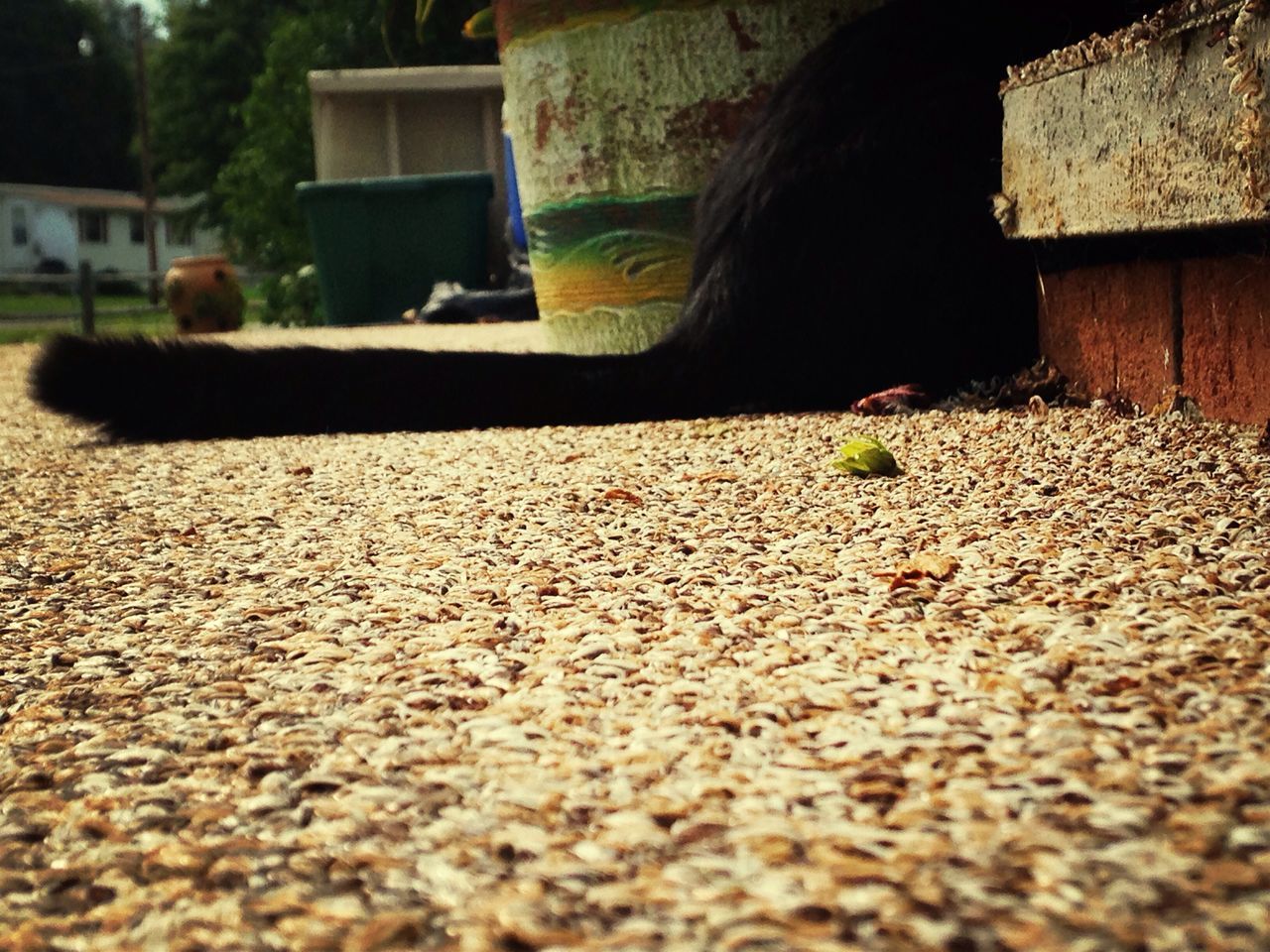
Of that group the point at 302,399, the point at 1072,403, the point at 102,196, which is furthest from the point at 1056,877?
the point at 102,196

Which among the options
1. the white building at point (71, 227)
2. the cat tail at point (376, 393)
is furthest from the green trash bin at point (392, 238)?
the white building at point (71, 227)

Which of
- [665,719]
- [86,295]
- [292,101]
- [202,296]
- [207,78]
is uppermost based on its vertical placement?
[207,78]

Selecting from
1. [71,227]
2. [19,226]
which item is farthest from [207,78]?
[71,227]

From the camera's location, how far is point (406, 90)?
10.7m

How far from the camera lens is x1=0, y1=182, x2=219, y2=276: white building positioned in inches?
1291

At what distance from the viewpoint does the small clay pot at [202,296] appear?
10188 mm

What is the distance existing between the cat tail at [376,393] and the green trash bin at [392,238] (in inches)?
250

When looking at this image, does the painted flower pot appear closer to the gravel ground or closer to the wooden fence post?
the gravel ground

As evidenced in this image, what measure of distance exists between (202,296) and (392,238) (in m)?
1.78

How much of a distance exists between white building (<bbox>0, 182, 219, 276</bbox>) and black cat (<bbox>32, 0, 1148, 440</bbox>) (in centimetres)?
3006

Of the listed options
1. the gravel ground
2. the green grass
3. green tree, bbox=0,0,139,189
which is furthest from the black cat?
green tree, bbox=0,0,139,189

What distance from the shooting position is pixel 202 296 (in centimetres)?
1019

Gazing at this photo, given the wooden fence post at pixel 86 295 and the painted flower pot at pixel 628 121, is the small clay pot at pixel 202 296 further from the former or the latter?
the painted flower pot at pixel 628 121

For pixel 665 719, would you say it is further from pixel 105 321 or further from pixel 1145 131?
pixel 105 321
